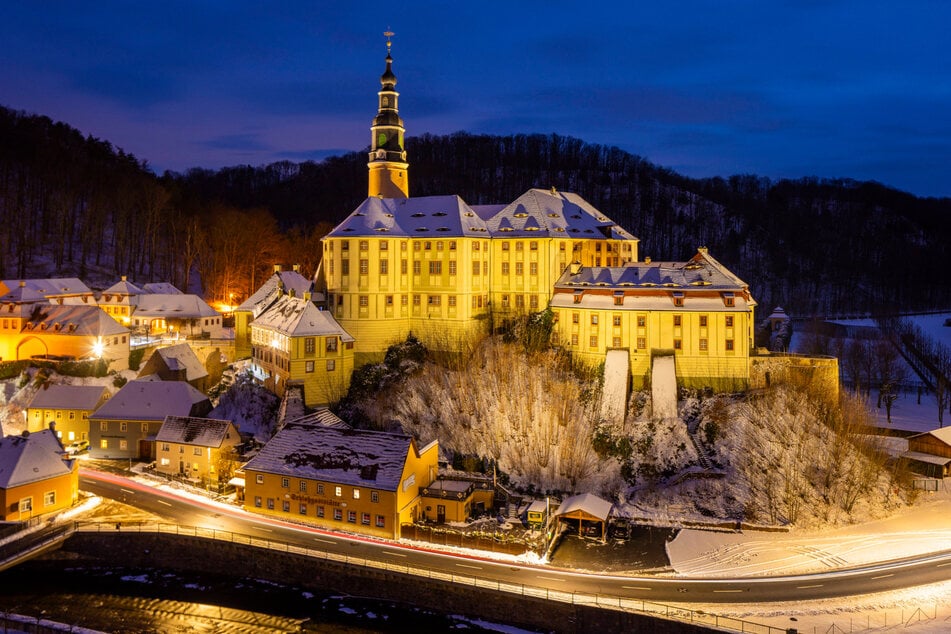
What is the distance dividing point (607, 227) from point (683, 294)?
1313 centimetres

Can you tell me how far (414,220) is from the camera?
57.5 meters

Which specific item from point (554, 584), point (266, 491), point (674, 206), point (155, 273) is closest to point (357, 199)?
point (155, 273)

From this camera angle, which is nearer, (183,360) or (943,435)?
(943,435)

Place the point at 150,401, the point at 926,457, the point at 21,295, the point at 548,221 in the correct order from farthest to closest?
the point at 21,295 → the point at 548,221 → the point at 150,401 → the point at 926,457

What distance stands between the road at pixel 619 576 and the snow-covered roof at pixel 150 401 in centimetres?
1187

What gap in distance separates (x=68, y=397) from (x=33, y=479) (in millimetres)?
13096

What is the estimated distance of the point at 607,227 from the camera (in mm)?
58844

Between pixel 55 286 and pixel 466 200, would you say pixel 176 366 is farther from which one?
pixel 466 200

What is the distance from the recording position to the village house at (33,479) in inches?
1432

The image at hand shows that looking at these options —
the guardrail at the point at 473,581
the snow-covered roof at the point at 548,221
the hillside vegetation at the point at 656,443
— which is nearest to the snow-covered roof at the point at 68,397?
the guardrail at the point at 473,581

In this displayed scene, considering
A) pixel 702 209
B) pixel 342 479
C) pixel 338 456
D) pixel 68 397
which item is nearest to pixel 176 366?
pixel 68 397

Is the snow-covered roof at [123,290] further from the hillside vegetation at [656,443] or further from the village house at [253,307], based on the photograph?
the hillside vegetation at [656,443]

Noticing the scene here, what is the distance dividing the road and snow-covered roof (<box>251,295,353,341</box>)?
14.6 metres

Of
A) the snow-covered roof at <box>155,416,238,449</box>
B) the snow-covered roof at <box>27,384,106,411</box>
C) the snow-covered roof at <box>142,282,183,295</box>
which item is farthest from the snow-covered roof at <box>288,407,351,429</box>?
the snow-covered roof at <box>142,282,183,295</box>
